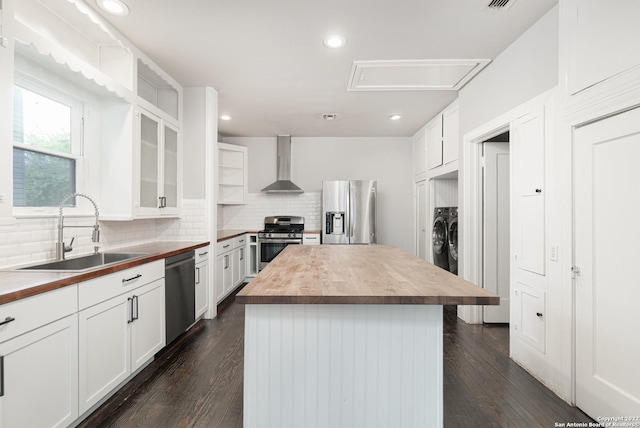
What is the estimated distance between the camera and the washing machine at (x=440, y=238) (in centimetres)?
422

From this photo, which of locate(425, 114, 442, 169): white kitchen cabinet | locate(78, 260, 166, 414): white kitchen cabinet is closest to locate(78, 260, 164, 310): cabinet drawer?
locate(78, 260, 166, 414): white kitchen cabinet

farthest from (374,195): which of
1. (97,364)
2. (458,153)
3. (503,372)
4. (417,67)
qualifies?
(97,364)

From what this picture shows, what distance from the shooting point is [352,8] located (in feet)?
7.11

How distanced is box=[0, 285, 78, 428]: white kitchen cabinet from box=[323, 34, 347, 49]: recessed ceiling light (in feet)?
7.86

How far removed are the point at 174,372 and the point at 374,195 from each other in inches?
151

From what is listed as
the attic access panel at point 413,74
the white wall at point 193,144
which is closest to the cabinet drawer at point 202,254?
the white wall at point 193,144

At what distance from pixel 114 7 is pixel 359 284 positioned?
2.41 metres

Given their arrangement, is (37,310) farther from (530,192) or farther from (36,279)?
(530,192)

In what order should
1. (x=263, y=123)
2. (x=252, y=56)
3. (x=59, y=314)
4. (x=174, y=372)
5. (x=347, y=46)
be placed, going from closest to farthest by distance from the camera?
(x=59, y=314) → (x=174, y=372) → (x=347, y=46) → (x=252, y=56) → (x=263, y=123)

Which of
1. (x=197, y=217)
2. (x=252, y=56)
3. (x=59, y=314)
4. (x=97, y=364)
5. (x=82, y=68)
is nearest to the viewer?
(x=59, y=314)

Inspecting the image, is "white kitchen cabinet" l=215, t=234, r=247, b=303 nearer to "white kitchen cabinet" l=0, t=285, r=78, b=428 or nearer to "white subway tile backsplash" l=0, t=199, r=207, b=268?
"white subway tile backsplash" l=0, t=199, r=207, b=268

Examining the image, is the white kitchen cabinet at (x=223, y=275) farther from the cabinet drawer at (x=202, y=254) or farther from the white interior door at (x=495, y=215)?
the white interior door at (x=495, y=215)

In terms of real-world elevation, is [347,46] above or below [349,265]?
above

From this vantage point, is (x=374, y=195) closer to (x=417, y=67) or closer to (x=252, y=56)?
(x=417, y=67)
